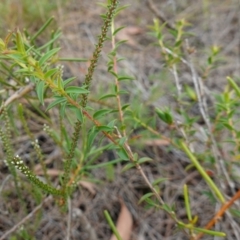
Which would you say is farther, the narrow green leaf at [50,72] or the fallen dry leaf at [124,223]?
the fallen dry leaf at [124,223]

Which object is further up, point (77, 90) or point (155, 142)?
point (77, 90)

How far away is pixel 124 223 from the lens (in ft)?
5.93

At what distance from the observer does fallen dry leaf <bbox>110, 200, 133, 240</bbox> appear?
1.78m

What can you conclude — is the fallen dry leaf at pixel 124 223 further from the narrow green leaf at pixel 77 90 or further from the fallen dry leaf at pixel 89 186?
the narrow green leaf at pixel 77 90

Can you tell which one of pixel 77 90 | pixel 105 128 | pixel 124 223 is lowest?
pixel 124 223

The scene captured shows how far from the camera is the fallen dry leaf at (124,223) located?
1782 millimetres

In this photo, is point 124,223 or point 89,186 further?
point 89,186

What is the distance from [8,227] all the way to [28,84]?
0.57m

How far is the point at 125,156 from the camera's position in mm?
1199

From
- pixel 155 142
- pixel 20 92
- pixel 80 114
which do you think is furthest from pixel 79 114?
pixel 155 142

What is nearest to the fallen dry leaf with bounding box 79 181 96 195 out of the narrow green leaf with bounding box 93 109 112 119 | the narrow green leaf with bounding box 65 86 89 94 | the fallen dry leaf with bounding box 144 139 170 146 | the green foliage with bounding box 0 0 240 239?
the green foliage with bounding box 0 0 240 239

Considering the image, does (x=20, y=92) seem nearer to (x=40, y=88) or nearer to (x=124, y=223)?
(x=40, y=88)

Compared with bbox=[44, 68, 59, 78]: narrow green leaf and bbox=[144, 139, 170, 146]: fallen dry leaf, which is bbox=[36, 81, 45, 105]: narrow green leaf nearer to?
bbox=[44, 68, 59, 78]: narrow green leaf

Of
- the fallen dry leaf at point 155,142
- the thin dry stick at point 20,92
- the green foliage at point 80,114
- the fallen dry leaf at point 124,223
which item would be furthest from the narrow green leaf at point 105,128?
the fallen dry leaf at point 155,142
